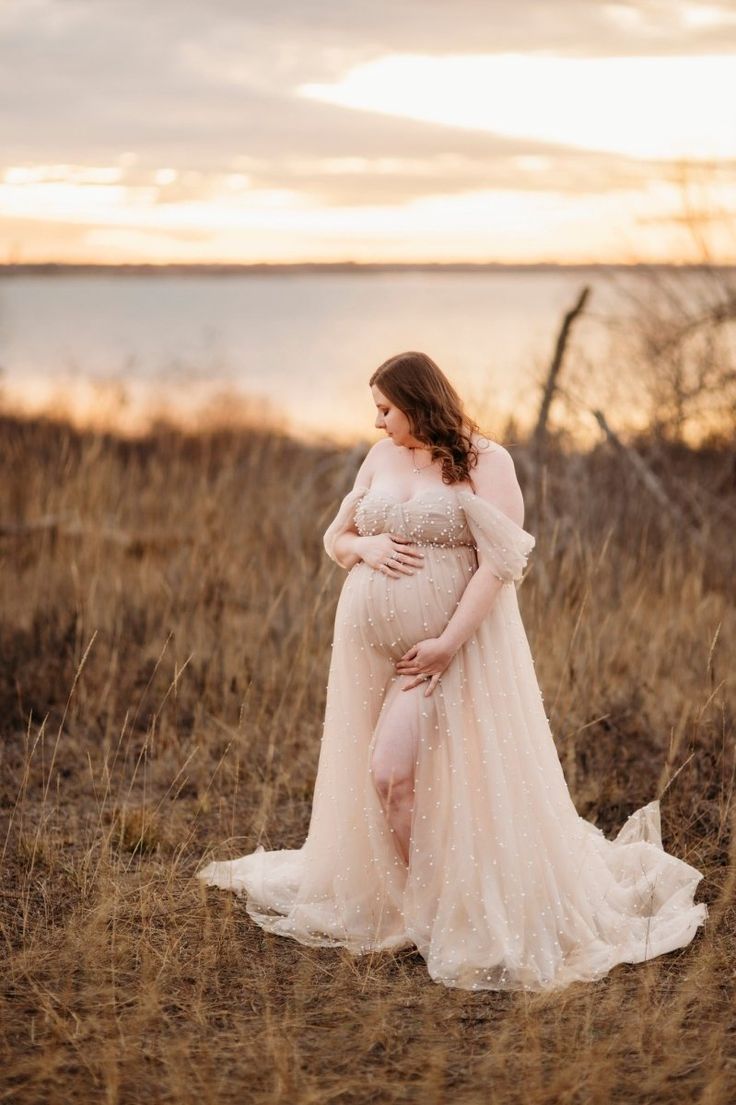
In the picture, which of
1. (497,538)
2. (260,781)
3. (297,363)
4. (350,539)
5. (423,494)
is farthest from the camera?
(297,363)

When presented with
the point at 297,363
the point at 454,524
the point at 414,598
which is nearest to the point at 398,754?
the point at 414,598

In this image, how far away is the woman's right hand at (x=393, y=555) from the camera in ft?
12.6

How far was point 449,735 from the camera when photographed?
3.88 meters

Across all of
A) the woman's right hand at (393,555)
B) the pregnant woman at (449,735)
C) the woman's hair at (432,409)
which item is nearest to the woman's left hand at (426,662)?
the pregnant woman at (449,735)

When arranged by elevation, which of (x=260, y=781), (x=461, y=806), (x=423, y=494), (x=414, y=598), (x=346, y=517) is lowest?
(x=260, y=781)

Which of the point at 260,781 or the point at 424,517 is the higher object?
the point at 424,517

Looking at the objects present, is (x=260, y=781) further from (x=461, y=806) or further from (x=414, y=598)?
(x=414, y=598)

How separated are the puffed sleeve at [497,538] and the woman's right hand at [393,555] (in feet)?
0.69

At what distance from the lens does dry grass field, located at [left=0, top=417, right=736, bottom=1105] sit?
327 centimetres

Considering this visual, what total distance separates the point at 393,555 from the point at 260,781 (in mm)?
2138

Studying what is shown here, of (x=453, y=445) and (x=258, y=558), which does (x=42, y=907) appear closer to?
(x=453, y=445)

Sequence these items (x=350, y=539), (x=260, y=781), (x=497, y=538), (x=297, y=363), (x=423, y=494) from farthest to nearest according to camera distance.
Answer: (x=297, y=363) → (x=260, y=781) → (x=350, y=539) → (x=423, y=494) → (x=497, y=538)

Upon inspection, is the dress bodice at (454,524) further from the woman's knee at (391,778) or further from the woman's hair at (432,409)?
the woman's knee at (391,778)

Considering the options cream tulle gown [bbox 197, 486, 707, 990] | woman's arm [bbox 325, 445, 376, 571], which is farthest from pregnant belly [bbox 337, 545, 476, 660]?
woman's arm [bbox 325, 445, 376, 571]
